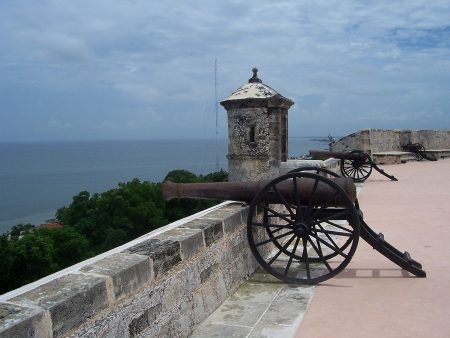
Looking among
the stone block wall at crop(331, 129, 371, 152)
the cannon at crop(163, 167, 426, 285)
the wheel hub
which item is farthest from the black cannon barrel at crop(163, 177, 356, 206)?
the stone block wall at crop(331, 129, 371, 152)

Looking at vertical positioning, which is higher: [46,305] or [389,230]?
[46,305]

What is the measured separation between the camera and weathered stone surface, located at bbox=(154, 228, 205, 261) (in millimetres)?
3433

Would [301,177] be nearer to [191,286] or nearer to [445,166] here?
[191,286]

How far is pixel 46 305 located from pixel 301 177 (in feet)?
9.61

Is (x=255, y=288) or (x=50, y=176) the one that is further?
(x=50, y=176)

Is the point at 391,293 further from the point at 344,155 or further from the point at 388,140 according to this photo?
the point at 388,140

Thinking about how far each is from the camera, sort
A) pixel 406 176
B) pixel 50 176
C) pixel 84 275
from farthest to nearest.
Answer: pixel 50 176, pixel 406 176, pixel 84 275

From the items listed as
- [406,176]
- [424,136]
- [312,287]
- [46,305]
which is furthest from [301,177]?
[424,136]

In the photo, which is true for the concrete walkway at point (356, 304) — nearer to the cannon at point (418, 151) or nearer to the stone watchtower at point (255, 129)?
the stone watchtower at point (255, 129)

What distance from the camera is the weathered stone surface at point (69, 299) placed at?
7.00 ft

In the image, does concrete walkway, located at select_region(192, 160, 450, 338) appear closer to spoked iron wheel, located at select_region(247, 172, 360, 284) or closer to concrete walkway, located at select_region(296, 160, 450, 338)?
concrete walkway, located at select_region(296, 160, 450, 338)

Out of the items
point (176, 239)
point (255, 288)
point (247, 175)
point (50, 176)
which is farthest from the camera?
point (50, 176)

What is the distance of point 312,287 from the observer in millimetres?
4500

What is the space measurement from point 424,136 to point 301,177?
820 inches
